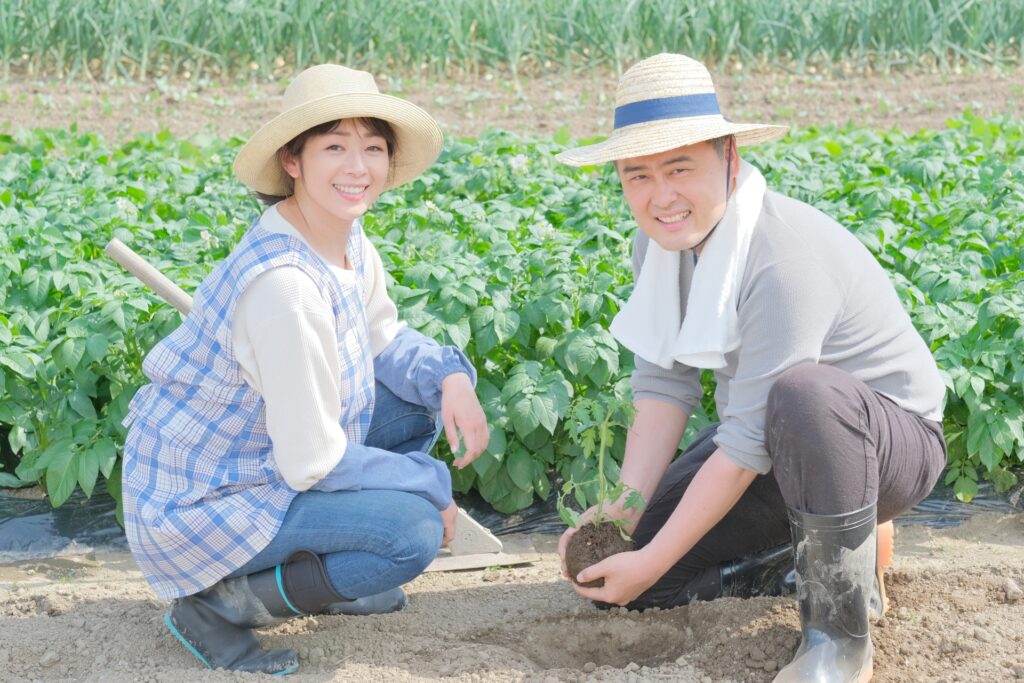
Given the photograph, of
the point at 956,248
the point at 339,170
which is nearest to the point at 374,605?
the point at 339,170

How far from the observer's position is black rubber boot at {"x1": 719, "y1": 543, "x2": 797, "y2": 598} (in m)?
2.88

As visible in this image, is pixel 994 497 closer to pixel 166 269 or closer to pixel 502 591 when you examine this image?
pixel 502 591

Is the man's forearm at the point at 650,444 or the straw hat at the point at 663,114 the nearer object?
the straw hat at the point at 663,114

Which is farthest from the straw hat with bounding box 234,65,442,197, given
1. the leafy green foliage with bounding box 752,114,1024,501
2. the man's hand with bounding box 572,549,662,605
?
the leafy green foliage with bounding box 752,114,1024,501

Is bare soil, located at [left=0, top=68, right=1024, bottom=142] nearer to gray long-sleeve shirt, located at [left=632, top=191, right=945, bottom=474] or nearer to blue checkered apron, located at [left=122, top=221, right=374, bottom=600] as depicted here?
blue checkered apron, located at [left=122, top=221, right=374, bottom=600]

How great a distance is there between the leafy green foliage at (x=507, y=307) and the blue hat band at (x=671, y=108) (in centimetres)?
66

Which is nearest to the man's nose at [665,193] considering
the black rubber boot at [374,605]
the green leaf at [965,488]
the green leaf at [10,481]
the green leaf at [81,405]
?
the black rubber boot at [374,605]

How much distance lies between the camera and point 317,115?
2.49m

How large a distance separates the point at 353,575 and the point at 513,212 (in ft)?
6.22

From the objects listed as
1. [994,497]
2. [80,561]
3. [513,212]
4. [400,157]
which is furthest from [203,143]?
[994,497]

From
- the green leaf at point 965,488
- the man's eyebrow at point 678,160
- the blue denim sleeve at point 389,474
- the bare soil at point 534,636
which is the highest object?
the man's eyebrow at point 678,160

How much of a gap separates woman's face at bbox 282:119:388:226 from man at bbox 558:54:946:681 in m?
0.43

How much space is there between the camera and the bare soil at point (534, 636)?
2.54 metres

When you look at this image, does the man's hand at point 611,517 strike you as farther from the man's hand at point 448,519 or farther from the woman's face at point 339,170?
the woman's face at point 339,170
